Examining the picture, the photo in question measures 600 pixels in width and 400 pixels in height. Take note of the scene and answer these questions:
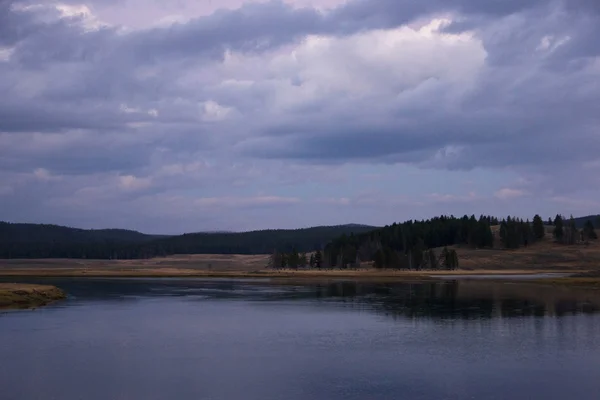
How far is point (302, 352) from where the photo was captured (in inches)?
1485

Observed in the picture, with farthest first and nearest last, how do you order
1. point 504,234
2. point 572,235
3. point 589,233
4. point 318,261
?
point 589,233
point 504,234
point 572,235
point 318,261

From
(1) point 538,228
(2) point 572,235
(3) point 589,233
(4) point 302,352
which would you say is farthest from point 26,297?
(3) point 589,233

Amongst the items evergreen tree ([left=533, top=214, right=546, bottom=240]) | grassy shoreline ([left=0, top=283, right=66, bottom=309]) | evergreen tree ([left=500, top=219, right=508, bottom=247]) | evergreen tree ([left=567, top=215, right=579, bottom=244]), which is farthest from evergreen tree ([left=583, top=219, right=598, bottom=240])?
grassy shoreline ([left=0, top=283, right=66, bottom=309])

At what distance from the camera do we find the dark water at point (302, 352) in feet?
94.1

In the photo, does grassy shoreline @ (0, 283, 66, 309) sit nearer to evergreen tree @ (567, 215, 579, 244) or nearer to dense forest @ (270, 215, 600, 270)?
dense forest @ (270, 215, 600, 270)

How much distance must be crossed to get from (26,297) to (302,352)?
4104 centimetres

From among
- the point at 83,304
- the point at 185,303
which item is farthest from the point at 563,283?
the point at 83,304

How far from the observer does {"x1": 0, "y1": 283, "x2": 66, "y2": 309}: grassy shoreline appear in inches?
2564

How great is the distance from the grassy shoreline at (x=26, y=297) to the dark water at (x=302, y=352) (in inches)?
184

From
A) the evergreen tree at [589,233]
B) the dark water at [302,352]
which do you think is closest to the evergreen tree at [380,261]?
the evergreen tree at [589,233]

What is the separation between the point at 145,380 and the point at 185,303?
4054cm

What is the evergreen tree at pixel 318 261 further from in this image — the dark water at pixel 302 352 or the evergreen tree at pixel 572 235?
the dark water at pixel 302 352

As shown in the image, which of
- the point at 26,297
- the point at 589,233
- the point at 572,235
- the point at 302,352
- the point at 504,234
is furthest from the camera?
the point at 589,233

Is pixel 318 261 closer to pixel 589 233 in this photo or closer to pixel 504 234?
pixel 504 234
